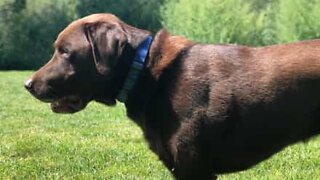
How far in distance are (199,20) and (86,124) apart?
125ft

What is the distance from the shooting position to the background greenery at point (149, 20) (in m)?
46.6

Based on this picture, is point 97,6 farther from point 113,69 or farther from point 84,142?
point 113,69

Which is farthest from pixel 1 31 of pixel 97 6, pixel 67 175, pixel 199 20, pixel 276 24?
pixel 67 175

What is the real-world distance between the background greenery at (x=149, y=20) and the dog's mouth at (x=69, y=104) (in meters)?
40.1

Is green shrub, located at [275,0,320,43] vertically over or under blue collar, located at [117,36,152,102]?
under

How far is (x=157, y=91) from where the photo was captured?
4.35m

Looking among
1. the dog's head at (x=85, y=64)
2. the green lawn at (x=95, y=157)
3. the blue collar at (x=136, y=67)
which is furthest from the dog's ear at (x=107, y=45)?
the green lawn at (x=95, y=157)

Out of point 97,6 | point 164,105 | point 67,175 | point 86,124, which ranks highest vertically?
point 164,105

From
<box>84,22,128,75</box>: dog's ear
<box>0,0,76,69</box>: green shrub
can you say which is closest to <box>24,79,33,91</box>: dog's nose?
<box>84,22,128,75</box>: dog's ear

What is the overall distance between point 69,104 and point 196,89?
105 cm

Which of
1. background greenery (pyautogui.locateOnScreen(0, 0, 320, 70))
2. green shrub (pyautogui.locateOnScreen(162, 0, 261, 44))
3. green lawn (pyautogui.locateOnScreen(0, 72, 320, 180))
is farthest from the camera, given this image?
background greenery (pyautogui.locateOnScreen(0, 0, 320, 70))

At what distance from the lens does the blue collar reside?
172 inches

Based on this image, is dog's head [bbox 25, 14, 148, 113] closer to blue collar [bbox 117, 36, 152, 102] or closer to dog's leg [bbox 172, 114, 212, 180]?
blue collar [bbox 117, 36, 152, 102]

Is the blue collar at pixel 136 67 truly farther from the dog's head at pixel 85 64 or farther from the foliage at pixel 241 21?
the foliage at pixel 241 21
